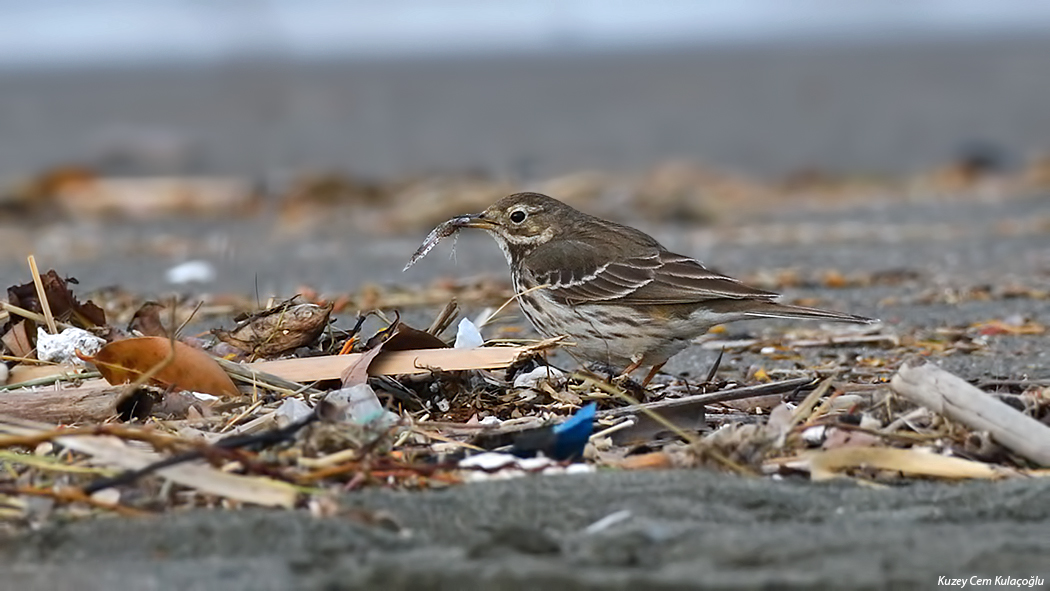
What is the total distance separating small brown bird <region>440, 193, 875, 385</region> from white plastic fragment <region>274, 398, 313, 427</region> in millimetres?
1904

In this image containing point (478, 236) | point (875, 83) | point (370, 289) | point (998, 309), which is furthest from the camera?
point (875, 83)

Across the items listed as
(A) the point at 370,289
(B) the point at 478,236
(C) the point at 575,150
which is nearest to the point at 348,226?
(B) the point at 478,236

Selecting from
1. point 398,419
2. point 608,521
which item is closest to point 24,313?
point 398,419

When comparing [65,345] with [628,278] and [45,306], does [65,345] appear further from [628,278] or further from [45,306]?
[628,278]

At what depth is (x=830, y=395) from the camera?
5555 millimetres

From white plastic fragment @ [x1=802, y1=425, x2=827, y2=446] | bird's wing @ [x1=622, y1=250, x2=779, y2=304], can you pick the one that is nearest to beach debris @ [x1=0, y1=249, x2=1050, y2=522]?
white plastic fragment @ [x1=802, y1=425, x2=827, y2=446]

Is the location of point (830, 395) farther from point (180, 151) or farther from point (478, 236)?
point (180, 151)

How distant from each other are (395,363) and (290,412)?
26.9 inches

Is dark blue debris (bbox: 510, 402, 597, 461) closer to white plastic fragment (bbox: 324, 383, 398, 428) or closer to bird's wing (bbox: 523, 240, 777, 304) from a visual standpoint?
white plastic fragment (bbox: 324, 383, 398, 428)

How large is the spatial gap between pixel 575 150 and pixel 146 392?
A: 24.4 meters

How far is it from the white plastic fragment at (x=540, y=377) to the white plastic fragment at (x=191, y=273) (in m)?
6.46

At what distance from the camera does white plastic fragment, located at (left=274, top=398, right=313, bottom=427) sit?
16.1 ft

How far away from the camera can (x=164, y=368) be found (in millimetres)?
5391

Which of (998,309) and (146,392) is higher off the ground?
(146,392)
